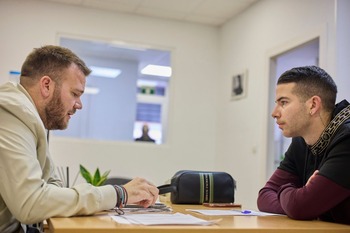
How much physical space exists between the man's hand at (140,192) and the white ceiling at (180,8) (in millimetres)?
3634

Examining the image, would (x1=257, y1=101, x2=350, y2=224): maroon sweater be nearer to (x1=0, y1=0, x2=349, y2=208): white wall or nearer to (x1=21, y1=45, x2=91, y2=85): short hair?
(x1=21, y1=45, x2=91, y2=85): short hair

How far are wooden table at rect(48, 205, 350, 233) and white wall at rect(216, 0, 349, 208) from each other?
2205 mm

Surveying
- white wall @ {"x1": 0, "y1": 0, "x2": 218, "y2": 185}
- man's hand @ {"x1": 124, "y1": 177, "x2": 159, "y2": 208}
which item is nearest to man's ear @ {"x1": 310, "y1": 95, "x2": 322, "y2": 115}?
man's hand @ {"x1": 124, "y1": 177, "x2": 159, "y2": 208}

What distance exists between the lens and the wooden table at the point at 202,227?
3.32 feet

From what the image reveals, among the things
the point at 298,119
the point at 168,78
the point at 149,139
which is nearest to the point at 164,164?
the point at 149,139

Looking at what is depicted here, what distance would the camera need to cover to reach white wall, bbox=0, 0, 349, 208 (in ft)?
14.6

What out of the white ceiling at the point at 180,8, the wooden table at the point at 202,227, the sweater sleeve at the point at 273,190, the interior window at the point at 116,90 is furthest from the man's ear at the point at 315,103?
the interior window at the point at 116,90

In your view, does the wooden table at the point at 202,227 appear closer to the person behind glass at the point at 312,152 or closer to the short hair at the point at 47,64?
the person behind glass at the point at 312,152

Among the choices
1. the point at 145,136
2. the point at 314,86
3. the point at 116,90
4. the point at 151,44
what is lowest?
the point at 145,136

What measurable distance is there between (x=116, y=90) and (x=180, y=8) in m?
1.48

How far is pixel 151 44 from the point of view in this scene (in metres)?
5.34

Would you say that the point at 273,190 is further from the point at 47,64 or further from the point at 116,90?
the point at 116,90

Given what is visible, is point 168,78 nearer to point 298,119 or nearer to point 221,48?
point 221,48

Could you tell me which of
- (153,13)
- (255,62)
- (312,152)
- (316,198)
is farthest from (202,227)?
(153,13)
